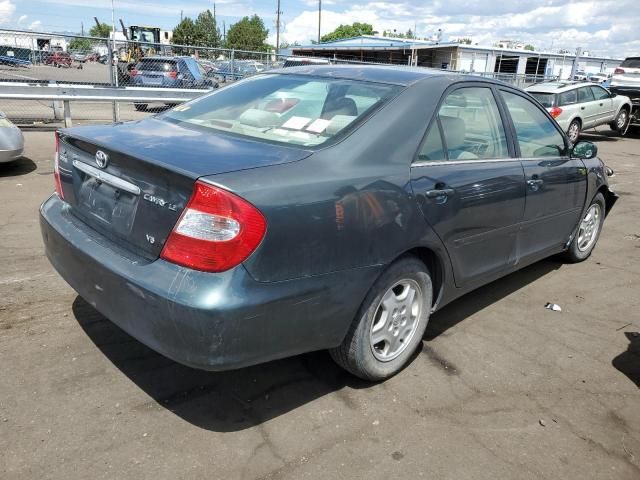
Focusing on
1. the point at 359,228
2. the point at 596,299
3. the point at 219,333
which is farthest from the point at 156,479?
the point at 596,299

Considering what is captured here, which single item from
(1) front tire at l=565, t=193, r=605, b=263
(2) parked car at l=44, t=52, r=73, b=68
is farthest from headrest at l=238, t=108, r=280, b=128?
(2) parked car at l=44, t=52, r=73, b=68

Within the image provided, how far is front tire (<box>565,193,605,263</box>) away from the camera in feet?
17.0

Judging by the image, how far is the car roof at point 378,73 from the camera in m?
3.31

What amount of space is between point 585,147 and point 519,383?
2293mm

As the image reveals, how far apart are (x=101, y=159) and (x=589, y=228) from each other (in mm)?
4534

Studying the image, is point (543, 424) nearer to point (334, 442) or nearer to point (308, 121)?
point (334, 442)

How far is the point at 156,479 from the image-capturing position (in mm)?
2312

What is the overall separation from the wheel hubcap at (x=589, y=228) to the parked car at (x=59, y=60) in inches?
496

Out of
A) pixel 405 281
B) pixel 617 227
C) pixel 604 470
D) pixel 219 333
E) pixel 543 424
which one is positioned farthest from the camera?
pixel 617 227

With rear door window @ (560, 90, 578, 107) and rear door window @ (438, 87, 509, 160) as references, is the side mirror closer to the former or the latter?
rear door window @ (438, 87, 509, 160)

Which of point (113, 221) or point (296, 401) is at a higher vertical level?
point (113, 221)

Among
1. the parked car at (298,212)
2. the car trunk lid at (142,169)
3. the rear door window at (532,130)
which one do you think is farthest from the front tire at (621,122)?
the car trunk lid at (142,169)

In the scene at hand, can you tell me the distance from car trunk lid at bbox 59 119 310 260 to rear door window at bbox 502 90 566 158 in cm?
206

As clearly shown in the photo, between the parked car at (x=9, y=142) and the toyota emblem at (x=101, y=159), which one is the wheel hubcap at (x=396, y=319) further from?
the parked car at (x=9, y=142)
